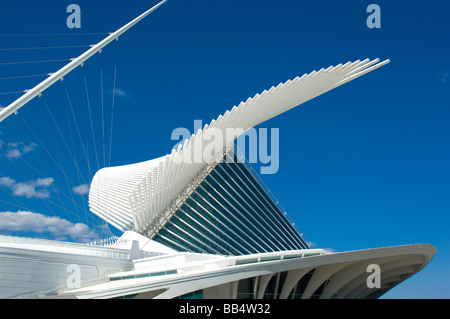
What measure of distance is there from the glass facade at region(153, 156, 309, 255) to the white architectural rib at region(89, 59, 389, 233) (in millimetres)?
1684

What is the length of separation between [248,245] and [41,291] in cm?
1693

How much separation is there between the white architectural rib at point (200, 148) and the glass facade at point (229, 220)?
66.3 inches

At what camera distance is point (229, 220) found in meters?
33.3

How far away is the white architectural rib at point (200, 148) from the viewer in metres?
28.0

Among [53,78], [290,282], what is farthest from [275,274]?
[53,78]

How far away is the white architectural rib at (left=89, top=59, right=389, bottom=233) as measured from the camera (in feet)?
92.0

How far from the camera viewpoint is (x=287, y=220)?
135 feet

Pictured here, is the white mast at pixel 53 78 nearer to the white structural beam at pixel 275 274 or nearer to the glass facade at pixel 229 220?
the white structural beam at pixel 275 274

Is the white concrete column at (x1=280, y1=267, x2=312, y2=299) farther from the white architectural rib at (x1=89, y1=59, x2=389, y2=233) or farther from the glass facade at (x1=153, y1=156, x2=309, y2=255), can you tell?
the white architectural rib at (x1=89, y1=59, x2=389, y2=233)

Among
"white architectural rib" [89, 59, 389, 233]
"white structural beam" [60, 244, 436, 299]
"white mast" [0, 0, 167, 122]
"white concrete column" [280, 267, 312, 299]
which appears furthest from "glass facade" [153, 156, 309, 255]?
"white mast" [0, 0, 167, 122]

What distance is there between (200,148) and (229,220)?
7196 mm

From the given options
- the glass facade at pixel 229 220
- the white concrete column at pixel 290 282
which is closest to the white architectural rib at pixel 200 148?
the glass facade at pixel 229 220
